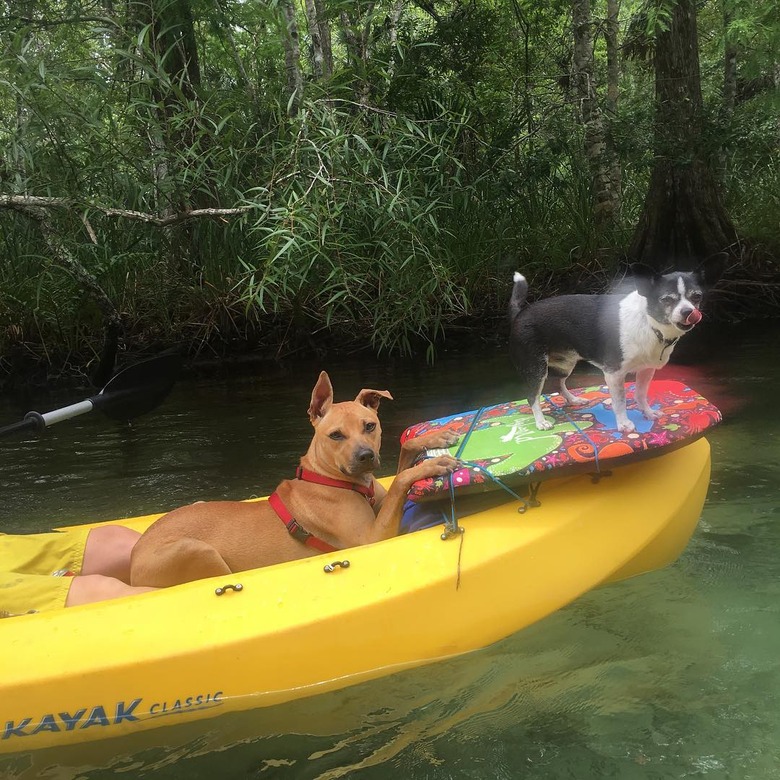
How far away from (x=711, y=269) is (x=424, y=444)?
1.35 meters

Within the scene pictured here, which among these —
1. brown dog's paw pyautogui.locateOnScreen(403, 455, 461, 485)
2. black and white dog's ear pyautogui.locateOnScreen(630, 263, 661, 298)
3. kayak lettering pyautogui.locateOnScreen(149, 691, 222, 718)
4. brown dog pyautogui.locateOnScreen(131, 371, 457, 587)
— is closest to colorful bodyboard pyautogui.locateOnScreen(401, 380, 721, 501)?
brown dog's paw pyautogui.locateOnScreen(403, 455, 461, 485)

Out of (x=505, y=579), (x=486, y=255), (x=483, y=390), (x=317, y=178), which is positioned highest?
(x=317, y=178)

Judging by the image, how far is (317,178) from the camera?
4.41m

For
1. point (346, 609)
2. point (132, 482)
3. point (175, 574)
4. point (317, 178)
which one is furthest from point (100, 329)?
point (346, 609)

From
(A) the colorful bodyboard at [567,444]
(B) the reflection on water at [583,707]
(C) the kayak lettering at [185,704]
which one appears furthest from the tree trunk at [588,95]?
(C) the kayak lettering at [185,704]

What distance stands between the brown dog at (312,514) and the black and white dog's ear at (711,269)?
113 centimetres

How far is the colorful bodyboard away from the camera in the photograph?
2.90 m

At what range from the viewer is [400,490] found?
300 centimetres

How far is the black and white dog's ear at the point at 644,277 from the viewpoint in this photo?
2666 mm

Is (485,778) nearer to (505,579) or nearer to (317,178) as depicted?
(505,579)

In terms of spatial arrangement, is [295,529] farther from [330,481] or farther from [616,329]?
[616,329]

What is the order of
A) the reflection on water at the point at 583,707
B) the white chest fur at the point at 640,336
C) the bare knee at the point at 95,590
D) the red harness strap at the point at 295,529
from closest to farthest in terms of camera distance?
the reflection on water at the point at 583,707 → the white chest fur at the point at 640,336 → the bare knee at the point at 95,590 → the red harness strap at the point at 295,529

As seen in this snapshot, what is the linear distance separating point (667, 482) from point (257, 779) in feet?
6.44

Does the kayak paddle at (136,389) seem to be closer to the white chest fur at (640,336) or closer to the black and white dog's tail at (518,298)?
the black and white dog's tail at (518,298)
